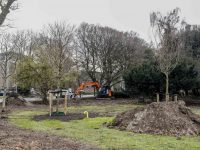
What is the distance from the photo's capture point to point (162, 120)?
26.9ft

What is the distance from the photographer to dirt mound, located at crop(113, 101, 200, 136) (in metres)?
7.76

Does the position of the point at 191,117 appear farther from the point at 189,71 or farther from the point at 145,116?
the point at 189,71

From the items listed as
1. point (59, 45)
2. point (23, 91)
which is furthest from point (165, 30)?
point (23, 91)

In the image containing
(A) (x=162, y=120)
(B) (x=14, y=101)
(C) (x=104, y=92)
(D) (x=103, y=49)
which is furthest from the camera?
(C) (x=104, y=92)

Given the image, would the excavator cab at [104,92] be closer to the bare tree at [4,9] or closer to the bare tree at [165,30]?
the bare tree at [165,30]

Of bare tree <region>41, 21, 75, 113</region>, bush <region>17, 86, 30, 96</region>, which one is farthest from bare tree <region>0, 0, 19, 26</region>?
bush <region>17, 86, 30, 96</region>

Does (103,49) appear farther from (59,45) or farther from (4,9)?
(4,9)

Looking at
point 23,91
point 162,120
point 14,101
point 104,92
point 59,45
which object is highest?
point 59,45

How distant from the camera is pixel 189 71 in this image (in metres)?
22.3

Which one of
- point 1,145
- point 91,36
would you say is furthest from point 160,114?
point 91,36

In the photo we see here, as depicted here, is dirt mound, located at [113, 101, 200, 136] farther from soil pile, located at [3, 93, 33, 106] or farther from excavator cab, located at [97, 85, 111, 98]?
excavator cab, located at [97, 85, 111, 98]

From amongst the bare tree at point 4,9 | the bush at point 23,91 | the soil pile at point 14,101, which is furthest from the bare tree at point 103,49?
the bare tree at point 4,9

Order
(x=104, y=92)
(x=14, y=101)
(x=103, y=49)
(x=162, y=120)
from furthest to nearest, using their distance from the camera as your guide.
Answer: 1. (x=104, y=92)
2. (x=103, y=49)
3. (x=14, y=101)
4. (x=162, y=120)

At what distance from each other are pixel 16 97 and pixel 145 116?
18195 millimetres
